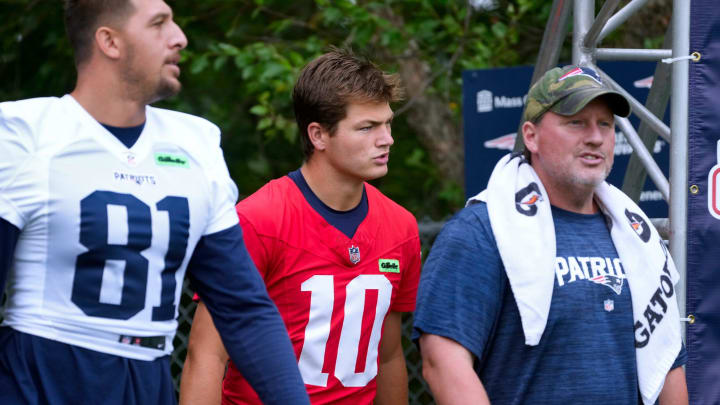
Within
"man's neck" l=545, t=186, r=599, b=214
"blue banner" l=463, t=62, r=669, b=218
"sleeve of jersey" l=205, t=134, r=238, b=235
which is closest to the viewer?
"sleeve of jersey" l=205, t=134, r=238, b=235

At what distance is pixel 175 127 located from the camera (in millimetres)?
2500

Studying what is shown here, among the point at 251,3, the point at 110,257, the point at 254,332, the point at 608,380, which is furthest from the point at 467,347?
the point at 251,3

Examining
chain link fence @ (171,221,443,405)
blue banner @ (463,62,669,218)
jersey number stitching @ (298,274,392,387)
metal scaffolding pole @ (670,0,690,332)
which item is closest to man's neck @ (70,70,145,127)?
jersey number stitching @ (298,274,392,387)

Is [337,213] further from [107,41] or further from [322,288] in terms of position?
[107,41]

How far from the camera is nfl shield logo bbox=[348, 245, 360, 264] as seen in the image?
3.50 metres

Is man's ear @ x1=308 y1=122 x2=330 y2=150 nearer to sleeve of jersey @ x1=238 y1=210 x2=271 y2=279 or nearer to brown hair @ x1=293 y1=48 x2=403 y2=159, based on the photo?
brown hair @ x1=293 y1=48 x2=403 y2=159

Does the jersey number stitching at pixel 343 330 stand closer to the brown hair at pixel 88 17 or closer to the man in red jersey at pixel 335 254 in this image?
the man in red jersey at pixel 335 254

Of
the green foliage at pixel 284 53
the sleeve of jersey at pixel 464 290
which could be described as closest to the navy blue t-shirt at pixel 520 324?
the sleeve of jersey at pixel 464 290

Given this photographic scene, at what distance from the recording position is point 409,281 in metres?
3.71

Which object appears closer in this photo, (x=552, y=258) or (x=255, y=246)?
(x=552, y=258)

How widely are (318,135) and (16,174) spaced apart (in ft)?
5.59

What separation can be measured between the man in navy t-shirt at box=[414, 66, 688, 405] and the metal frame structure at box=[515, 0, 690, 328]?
27.1 inches

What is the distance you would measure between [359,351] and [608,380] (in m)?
0.99

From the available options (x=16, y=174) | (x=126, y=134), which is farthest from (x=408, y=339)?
(x=16, y=174)
